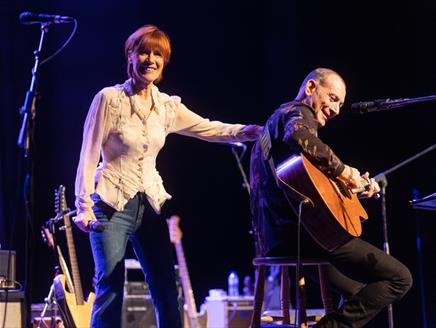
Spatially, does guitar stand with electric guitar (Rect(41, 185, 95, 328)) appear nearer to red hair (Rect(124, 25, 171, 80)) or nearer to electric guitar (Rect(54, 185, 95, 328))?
electric guitar (Rect(54, 185, 95, 328))

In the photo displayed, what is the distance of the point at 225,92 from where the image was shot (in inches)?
300

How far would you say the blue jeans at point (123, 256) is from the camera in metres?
3.55

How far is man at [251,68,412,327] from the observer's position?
3.48 m

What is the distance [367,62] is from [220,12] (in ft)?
6.47

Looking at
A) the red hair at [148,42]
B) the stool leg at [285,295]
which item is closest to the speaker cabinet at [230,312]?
the stool leg at [285,295]

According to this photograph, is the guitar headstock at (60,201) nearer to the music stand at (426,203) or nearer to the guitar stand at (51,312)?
the guitar stand at (51,312)

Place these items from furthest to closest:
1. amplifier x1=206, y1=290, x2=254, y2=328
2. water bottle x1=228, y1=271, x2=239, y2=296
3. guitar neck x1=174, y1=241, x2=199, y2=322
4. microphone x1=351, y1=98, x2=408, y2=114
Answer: water bottle x1=228, y1=271, x2=239, y2=296
amplifier x1=206, y1=290, x2=254, y2=328
guitar neck x1=174, y1=241, x2=199, y2=322
microphone x1=351, y1=98, x2=408, y2=114

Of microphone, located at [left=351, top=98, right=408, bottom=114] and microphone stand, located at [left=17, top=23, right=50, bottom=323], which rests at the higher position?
microphone, located at [left=351, top=98, right=408, bottom=114]

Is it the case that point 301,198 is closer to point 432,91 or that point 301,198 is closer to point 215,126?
point 215,126

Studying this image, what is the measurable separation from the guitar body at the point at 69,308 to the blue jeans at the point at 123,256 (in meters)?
1.07

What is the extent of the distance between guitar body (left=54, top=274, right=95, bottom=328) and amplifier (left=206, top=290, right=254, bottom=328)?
2.06m

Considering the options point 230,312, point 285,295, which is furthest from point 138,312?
point 285,295

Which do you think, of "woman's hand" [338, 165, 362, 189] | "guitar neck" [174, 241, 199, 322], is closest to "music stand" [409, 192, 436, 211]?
"woman's hand" [338, 165, 362, 189]

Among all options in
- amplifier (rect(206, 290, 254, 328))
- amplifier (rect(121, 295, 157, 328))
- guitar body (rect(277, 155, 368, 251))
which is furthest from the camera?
amplifier (rect(206, 290, 254, 328))
